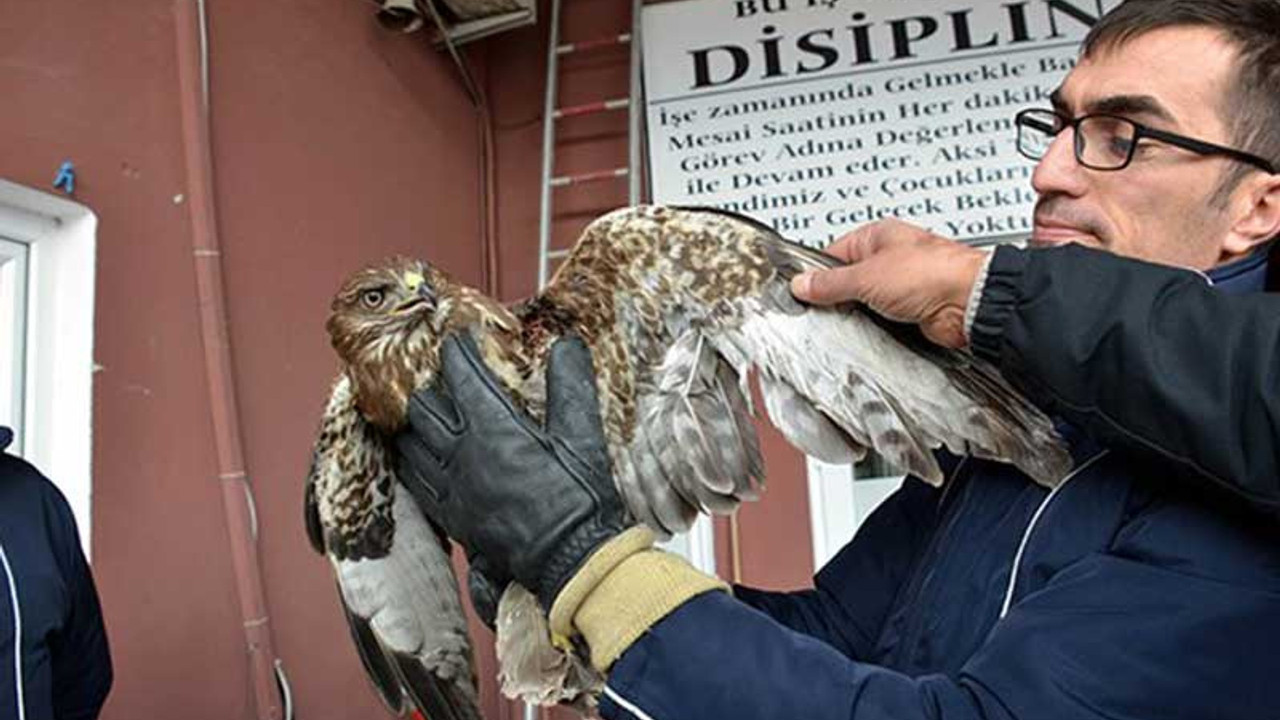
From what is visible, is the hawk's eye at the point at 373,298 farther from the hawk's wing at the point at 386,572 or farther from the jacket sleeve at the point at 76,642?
the jacket sleeve at the point at 76,642

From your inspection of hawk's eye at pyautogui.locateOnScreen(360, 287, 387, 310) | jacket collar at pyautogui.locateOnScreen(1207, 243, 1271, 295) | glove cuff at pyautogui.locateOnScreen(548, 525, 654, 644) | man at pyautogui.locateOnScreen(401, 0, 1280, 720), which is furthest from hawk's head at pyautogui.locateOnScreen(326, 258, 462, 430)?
jacket collar at pyautogui.locateOnScreen(1207, 243, 1271, 295)

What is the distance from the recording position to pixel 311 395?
8.11ft

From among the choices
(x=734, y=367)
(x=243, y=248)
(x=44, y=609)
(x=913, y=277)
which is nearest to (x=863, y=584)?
(x=734, y=367)

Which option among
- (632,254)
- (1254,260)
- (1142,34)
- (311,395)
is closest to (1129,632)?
(1254,260)

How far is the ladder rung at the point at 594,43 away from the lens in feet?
10.6

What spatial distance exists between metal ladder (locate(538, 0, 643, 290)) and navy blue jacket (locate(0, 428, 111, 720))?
1680mm

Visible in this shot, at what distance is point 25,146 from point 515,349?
3.91ft

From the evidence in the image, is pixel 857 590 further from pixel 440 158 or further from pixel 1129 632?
pixel 440 158

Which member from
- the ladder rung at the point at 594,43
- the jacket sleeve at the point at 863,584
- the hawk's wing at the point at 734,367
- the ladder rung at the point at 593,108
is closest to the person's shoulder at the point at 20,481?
the hawk's wing at the point at 734,367

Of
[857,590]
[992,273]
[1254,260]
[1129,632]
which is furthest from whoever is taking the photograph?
[857,590]

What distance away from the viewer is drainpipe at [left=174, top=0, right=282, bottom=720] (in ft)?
7.03

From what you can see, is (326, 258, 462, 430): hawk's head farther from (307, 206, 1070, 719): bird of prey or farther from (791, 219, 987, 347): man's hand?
(791, 219, 987, 347): man's hand

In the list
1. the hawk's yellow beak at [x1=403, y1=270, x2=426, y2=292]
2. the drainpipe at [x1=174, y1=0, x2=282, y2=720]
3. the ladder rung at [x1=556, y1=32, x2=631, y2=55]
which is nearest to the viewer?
the hawk's yellow beak at [x1=403, y1=270, x2=426, y2=292]

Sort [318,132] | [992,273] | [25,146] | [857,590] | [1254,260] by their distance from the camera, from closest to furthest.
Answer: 1. [992,273]
2. [1254,260]
3. [857,590]
4. [25,146]
5. [318,132]
